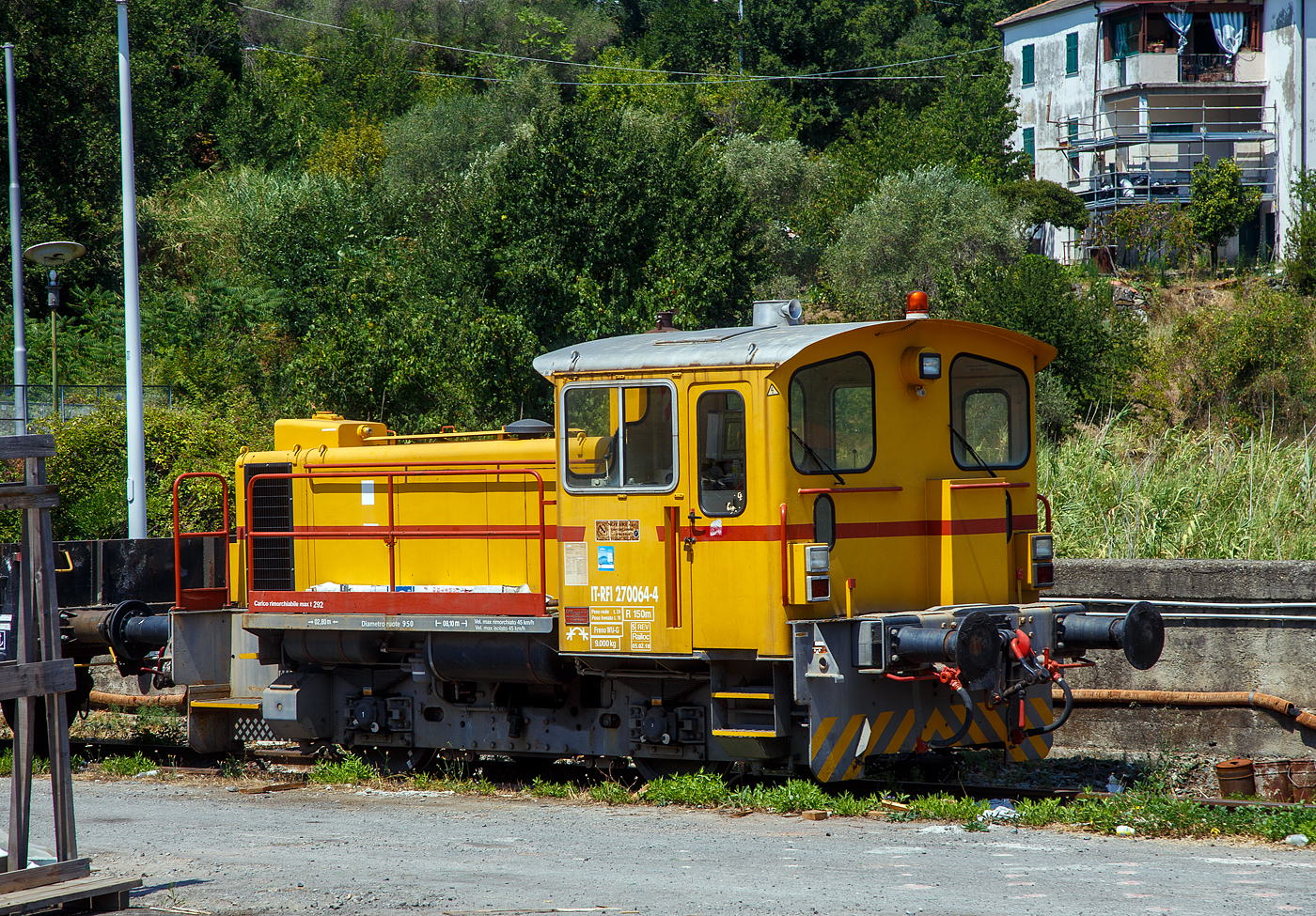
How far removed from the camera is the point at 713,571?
8570mm

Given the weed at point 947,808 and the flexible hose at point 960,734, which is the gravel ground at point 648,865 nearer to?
the weed at point 947,808

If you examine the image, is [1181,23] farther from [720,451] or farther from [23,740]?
[23,740]

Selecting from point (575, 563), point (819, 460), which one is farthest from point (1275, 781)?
point (575, 563)

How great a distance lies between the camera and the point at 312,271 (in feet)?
115

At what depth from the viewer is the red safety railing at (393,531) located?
960 cm

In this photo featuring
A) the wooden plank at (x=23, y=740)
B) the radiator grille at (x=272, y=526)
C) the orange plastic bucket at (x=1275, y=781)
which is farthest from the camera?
the radiator grille at (x=272, y=526)

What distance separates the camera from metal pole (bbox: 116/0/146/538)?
15.8m

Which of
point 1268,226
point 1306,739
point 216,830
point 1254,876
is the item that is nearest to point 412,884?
point 216,830

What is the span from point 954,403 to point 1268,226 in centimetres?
3927

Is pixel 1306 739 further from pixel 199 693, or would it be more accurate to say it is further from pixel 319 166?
pixel 319 166

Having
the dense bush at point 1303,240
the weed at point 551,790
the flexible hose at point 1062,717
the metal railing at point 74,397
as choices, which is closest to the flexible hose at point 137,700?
the weed at point 551,790

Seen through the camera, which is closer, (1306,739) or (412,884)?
(412,884)

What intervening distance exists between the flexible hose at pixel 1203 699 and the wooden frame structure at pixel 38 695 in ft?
23.6

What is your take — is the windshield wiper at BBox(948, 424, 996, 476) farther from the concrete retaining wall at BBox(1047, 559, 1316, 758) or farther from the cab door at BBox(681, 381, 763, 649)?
the concrete retaining wall at BBox(1047, 559, 1316, 758)
